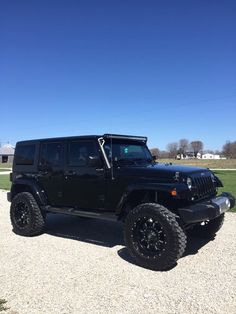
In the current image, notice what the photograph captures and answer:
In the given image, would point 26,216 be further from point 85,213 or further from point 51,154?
point 85,213

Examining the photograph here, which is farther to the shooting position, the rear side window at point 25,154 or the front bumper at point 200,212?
the rear side window at point 25,154

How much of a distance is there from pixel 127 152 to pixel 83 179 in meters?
1.00

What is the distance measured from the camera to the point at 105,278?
17.6 feet

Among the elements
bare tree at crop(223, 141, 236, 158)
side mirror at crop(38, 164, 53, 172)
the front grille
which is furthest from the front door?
bare tree at crop(223, 141, 236, 158)

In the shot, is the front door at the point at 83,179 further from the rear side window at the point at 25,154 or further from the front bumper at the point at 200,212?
the front bumper at the point at 200,212

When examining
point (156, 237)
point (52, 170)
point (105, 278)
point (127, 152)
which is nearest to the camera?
point (105, 278)

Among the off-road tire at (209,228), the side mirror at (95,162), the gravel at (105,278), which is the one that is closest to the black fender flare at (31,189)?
the gravel at (105,278)

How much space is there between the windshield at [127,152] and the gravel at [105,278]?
163 centimetres

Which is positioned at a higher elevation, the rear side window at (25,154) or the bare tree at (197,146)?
the bare tree at (197,146)

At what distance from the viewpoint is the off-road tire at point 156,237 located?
18.5ft

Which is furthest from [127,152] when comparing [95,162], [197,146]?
[197,146]

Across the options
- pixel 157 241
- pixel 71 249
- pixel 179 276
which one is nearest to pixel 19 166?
pixel 71 249

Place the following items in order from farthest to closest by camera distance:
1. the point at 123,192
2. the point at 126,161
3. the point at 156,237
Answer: the point at 126,161
the point at 123,192
the point at 156,237

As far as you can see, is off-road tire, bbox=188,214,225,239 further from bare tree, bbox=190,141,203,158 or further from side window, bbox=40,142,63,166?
bare tree, bbox=190,141,203,158
